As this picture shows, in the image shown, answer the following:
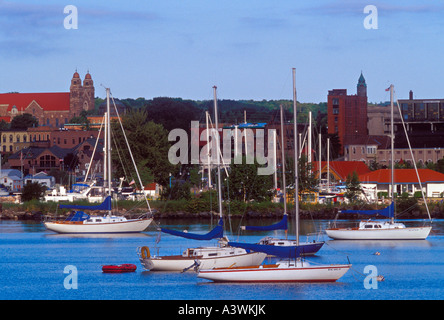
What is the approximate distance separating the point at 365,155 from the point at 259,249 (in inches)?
4322

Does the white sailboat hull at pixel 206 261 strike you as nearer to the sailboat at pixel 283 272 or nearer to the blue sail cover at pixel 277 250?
the blue sail cover at pixel 277 250

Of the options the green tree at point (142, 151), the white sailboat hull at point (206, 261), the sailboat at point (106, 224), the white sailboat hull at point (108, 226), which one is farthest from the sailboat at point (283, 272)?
the green tree at point (142, 151)

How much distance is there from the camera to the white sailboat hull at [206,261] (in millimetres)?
43531

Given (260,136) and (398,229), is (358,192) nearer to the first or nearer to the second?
(398,229)

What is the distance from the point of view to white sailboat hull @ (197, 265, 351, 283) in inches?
1571

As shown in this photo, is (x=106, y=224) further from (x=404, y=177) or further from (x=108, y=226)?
(x=404, y=177)

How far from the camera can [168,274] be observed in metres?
45.0

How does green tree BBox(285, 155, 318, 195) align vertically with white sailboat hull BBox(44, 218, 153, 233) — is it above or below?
above

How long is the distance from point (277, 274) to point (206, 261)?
4647mm

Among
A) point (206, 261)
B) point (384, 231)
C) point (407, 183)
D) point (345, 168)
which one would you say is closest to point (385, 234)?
point (384, 231)

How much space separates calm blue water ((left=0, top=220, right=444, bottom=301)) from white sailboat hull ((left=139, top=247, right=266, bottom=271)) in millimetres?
508

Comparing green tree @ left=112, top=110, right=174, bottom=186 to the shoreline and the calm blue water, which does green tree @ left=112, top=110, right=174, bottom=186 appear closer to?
the shoreline

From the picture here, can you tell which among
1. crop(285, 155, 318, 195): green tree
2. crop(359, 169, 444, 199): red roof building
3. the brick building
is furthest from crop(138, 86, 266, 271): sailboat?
the brick building

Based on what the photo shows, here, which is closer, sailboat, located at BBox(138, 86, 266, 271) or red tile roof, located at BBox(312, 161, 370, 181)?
sailboat, located at BBox(138, 86, 266, 271)
